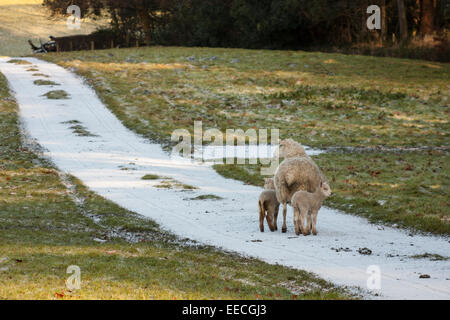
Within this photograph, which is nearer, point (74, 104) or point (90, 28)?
point (74, 104)

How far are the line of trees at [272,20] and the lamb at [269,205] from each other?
45.6 metres

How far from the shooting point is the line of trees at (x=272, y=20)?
61188mm

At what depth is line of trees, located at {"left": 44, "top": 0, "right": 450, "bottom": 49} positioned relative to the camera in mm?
61188

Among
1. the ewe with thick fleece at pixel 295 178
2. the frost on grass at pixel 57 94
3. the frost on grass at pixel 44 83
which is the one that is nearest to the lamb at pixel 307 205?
the ewe with thick fleece at pixel 295 178

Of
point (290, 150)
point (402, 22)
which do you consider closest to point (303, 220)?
point (290, 150)

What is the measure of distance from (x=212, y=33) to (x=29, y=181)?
51.8 m

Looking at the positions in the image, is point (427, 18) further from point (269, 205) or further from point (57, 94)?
point (269, 205)

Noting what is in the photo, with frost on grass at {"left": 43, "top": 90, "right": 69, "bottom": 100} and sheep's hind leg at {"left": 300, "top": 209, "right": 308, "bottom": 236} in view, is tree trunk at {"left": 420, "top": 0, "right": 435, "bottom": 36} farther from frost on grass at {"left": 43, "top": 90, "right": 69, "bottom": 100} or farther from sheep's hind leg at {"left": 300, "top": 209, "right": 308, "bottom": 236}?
sheep's hind leg at {"left": 300, "top": 209, "right": 308, "bottom": 236}

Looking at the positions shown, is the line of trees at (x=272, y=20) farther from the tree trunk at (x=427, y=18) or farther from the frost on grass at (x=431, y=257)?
the frost on grass at (x=431, y=257)

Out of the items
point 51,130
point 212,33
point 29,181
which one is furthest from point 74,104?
point 212,33

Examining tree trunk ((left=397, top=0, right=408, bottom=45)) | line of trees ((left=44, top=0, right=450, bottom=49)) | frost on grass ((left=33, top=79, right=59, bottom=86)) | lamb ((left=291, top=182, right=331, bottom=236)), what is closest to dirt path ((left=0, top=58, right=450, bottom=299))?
lamb ((left=291, top=182, right=331, bottom=236))

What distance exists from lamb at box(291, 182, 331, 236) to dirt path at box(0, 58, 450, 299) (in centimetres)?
32

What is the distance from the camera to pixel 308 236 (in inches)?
640
